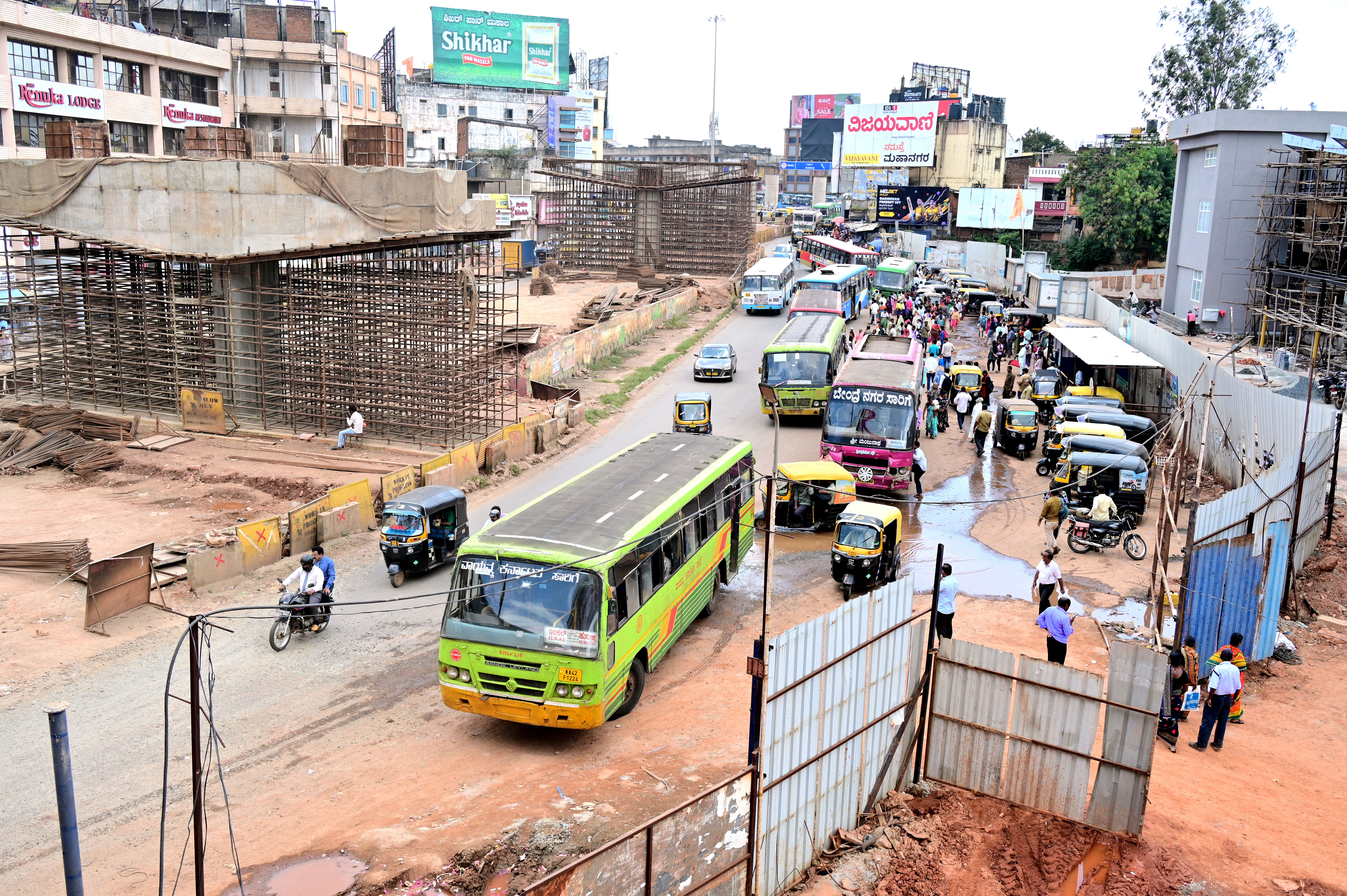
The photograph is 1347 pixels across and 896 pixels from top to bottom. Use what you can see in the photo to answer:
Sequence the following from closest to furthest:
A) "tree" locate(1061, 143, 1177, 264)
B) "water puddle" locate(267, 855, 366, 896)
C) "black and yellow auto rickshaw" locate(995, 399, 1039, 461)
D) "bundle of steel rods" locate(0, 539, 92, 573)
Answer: "water puddle" locate(267, 855, 366, 896)
"bundle of steel rods" locate(0, 539, 92, 573)
"black and yellow auto rickshaw" locate(995, 399, 1039, 461)
"tree" locate(1061, 143, 1177, 264)

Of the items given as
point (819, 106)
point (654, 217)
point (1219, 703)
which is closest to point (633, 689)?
point (1219, 703)

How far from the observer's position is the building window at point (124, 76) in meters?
46.9

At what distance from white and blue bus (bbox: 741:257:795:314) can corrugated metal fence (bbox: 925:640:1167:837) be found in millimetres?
41791

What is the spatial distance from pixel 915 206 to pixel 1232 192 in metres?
45.3

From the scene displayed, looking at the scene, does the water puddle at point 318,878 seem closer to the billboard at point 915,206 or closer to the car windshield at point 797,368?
the car windshield at point 797,368

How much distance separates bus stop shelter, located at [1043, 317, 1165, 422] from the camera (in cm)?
3006

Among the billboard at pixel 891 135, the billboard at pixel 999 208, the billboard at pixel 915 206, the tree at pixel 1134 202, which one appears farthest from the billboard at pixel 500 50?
the tree at pixel 1134 202

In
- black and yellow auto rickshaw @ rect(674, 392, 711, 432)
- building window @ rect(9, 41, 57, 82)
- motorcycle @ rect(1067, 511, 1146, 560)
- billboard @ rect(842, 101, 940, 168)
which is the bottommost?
motorcycle @ rect(1067, 511, 1146, 560)

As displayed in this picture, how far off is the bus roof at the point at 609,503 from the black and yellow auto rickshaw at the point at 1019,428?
39.9 feet

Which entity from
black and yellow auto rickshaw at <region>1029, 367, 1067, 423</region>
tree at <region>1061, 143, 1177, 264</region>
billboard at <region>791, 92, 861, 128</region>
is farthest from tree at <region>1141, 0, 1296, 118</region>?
billboard at <region>791, 92, 861, 128</region>

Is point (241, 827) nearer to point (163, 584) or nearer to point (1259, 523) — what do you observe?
point (163, 584)

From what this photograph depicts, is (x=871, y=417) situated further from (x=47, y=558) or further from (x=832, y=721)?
(x=47, y=558)

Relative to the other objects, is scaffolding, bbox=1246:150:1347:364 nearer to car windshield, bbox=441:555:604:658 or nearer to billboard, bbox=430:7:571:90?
car windshield, bbox=441:555:604:658

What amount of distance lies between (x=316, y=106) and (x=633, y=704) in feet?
185
